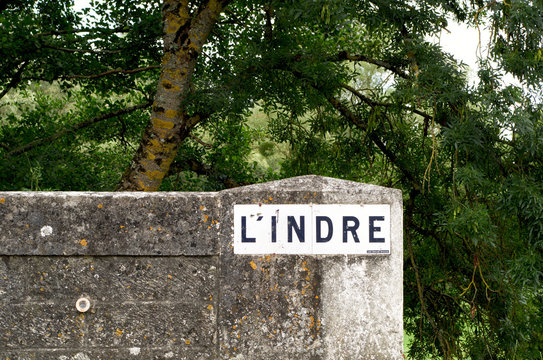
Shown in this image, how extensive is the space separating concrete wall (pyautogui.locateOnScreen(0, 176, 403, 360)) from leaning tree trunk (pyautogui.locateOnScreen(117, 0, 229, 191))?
2929mm

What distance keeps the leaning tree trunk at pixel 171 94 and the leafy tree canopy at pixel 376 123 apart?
0.01 metres

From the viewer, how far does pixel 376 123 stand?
6.25 m

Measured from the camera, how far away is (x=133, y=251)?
2711 millimetres

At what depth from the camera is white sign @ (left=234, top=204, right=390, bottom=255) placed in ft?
8.96

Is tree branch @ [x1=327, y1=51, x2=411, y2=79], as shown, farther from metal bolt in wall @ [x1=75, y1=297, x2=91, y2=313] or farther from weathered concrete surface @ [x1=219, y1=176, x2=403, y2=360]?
metal bolt in wall @ [x1=75, y1=297, x2=91, y2=313]

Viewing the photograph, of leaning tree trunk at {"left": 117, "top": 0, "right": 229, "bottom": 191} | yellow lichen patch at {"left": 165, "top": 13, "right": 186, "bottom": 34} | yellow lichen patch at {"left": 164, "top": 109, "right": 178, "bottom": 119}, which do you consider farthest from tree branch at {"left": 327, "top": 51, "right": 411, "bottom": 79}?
yellow lichen patch at {"left": 164, "top": 109, "right": 178, "bottom": 119}

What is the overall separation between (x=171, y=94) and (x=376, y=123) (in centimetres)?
222

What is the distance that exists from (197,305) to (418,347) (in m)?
4.20

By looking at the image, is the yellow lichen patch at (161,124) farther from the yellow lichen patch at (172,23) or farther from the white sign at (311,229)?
the white sign at (311,229)

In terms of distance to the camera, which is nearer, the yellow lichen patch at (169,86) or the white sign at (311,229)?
the white sign at (311,229)

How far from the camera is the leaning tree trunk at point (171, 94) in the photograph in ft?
18.7

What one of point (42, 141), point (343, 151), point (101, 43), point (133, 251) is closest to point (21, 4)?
point (101, 43)

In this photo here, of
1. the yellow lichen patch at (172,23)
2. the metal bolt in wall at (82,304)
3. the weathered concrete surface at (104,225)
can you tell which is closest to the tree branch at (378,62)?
the yellow lichen patch at (172,23)

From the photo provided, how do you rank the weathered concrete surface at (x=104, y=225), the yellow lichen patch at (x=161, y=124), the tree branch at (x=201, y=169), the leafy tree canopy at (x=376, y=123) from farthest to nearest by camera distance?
1. the tree branch at (x=201, y=169)
2. the yellow lichen patch at (x=161, y=124)
3. the leafy tree canopy at (x=376, y=123)
4. the weathered concrete surface at (x=104, y=225)
